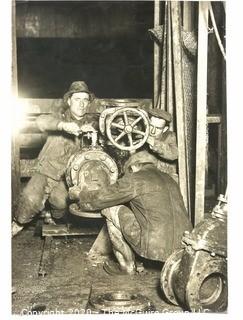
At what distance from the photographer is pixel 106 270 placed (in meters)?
4.23

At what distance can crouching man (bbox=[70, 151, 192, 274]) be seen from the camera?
390 centimetres

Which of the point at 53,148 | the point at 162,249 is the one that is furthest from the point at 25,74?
the point at 162,249

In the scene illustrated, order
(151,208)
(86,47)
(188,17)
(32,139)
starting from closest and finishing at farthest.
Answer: (151,208) < (188,17) < (32,139) < (86,47)

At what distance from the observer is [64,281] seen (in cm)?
401

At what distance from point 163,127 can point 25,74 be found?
757cm

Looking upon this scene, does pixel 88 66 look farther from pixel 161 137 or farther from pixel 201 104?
pixel 201 104

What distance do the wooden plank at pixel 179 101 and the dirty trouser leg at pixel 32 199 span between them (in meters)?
1.68

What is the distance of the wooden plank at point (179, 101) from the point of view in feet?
14.4

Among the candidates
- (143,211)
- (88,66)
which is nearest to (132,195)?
(143,211)

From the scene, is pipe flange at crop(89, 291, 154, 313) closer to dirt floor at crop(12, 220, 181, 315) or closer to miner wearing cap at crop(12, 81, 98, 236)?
dirt floor at crop(12, 220, 181, 315)

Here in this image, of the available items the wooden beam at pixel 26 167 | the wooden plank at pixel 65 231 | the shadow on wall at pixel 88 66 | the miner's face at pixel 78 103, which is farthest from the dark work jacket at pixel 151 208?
the shadow on wall at pixel 88 66

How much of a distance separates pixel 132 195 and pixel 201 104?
102cm

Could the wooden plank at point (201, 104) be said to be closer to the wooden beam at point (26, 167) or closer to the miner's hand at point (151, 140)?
the miner's hand at point (151, 140)
